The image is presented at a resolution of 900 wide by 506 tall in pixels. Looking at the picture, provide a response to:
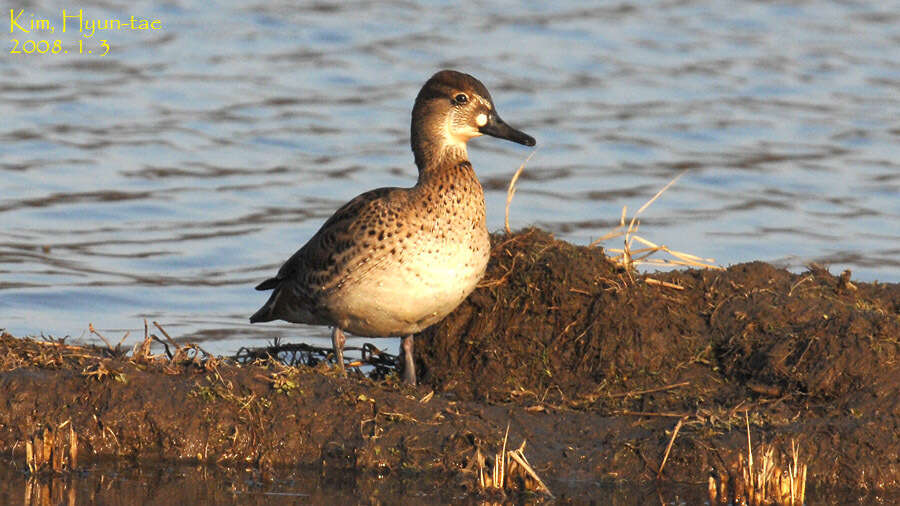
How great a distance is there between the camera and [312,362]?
8.36 m

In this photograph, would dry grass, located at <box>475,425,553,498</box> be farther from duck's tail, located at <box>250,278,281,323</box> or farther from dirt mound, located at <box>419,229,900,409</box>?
duck's tail, located at <box>250,278,281,323</box>

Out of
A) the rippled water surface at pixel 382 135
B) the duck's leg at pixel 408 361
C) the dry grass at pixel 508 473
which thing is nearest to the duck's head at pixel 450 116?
the duck's leg at pixel 408 361

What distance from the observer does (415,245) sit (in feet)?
23.7

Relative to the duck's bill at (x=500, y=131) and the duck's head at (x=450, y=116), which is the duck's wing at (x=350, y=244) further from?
the duck's bill at (x=500, y=131)

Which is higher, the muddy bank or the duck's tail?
the duck's tail

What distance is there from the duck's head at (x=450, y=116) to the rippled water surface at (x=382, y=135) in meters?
2.39

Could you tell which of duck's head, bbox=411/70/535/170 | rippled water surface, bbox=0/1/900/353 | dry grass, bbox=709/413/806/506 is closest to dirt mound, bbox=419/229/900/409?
duck's head, bbox=411/70/535/170

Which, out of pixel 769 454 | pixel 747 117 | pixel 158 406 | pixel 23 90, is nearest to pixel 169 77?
pixel 23 90

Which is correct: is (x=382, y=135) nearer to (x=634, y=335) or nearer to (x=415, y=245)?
(x=634, y=335)

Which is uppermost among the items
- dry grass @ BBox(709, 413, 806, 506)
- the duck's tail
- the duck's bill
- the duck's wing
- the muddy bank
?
the duck's bill

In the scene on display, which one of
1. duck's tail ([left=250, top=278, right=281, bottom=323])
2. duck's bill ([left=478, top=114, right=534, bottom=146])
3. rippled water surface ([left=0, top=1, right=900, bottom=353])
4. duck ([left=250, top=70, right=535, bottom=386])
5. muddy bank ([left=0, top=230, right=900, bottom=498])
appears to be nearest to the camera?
muddy bank ([left=0, top=230, right=900, bottom=498])

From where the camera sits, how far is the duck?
285 inches

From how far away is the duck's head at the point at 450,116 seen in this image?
25.5 ft

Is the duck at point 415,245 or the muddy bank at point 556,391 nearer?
the muddy bank at point 556,391
